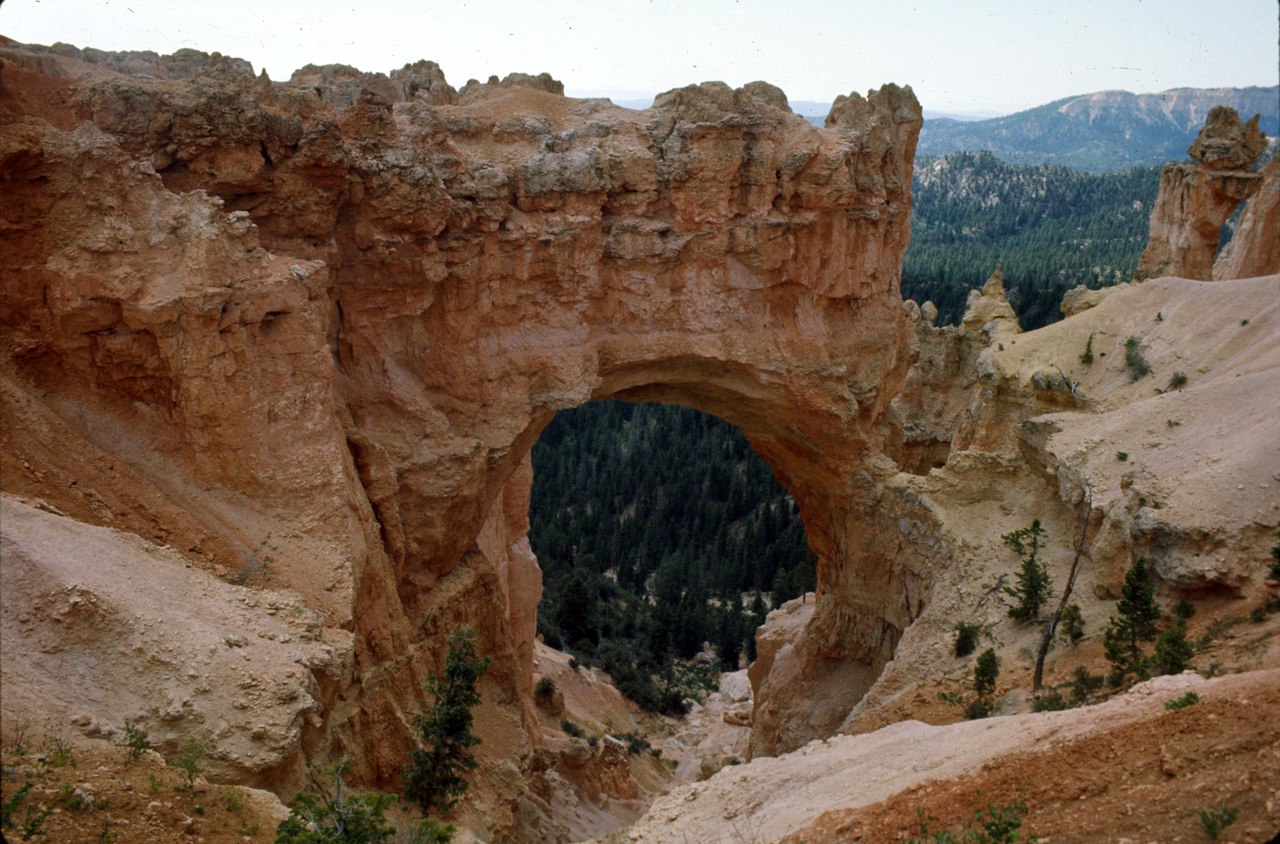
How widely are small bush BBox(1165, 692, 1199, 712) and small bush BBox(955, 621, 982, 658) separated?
818 centimetres

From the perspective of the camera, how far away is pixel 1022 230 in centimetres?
14112

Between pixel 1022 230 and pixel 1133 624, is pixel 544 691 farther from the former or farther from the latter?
pixel 1022 230

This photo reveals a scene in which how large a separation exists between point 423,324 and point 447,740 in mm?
9306

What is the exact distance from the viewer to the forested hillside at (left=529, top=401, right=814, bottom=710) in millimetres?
40688

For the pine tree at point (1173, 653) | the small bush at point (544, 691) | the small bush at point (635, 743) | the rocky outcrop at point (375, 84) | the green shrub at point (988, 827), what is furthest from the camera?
the small bush at point (635, 743)

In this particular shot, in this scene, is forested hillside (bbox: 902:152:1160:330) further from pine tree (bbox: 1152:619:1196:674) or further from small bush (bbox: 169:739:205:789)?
small bush (bbox: 169:739:205:789)

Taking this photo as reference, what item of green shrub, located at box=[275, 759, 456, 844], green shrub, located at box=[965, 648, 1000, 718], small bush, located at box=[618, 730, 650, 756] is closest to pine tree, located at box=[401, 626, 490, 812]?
green shrub, located at box=[275, 759, 456, 844]

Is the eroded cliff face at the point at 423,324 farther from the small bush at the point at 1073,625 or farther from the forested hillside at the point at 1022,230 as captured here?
A: the forested hillside at the point at 1022,230

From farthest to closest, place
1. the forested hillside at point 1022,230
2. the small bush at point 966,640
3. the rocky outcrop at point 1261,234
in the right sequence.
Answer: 1. the forested hillside at point 1022,230
2. the rocky outcrop at point 1261,234
3. the small bush at point 966,640

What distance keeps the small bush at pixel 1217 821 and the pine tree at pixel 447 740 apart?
11854 millimetres

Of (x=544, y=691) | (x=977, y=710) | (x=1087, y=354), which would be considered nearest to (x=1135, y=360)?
(x=1087, y=354)

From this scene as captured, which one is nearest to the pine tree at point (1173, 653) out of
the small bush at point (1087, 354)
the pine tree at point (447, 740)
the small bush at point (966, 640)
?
the small bush at point (966, 640)

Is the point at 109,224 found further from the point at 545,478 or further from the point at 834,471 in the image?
the point at 545,478

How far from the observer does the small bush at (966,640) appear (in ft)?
58.9
